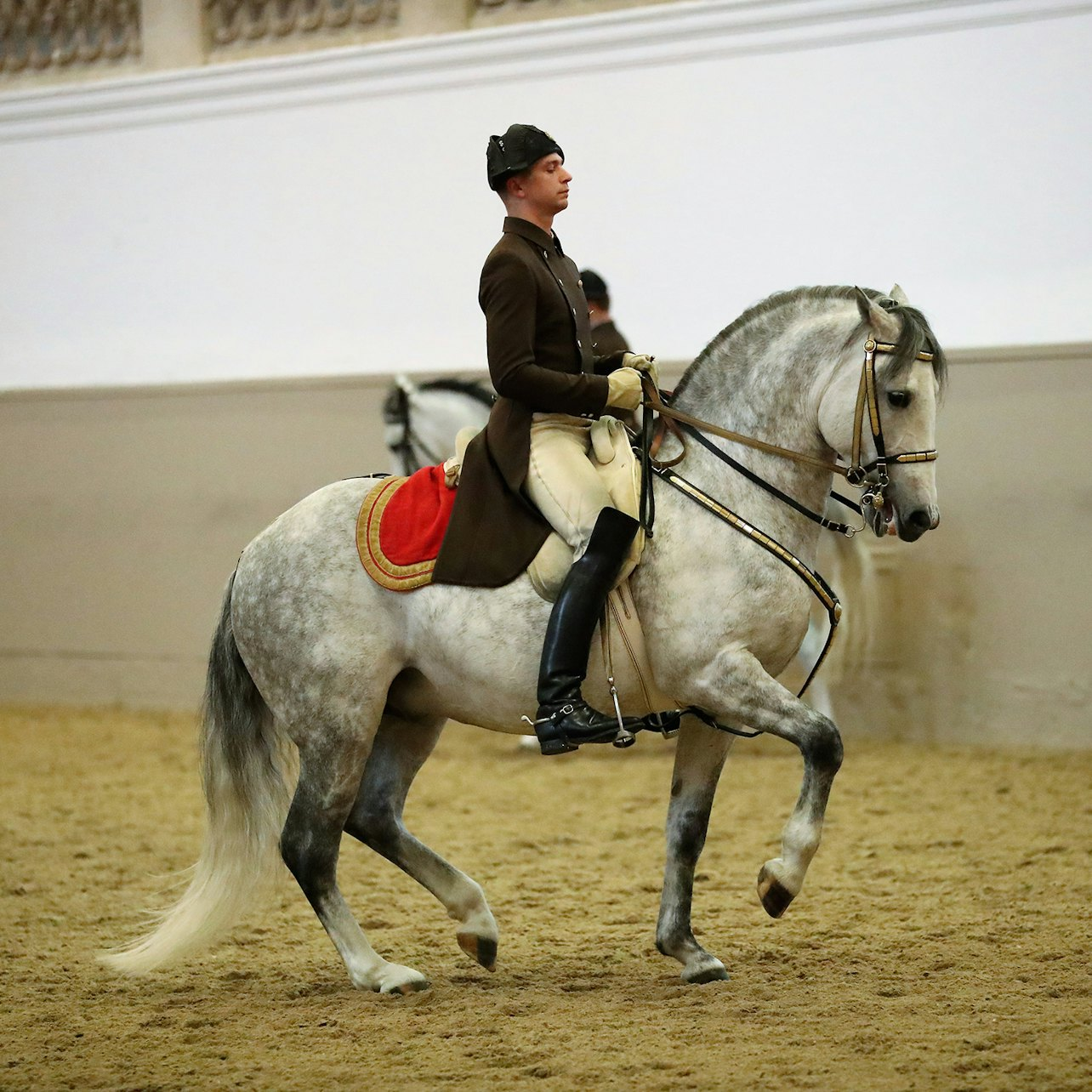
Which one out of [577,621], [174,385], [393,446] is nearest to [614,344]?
[393,446]

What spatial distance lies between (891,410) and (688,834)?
1283 mm

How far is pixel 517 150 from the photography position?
3.69 metres

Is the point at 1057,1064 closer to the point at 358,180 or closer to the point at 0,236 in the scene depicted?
the point at 358,180

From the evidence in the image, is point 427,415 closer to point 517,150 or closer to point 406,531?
point 406,531

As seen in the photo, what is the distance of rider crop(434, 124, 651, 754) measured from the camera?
352cm

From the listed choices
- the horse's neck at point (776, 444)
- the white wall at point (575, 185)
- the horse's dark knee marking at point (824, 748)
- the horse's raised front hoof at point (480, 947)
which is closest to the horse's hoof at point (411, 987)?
the horse's raised front hoof at point (480, 947)

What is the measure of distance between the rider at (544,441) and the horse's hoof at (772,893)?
51 cm

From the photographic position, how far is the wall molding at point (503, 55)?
775cm

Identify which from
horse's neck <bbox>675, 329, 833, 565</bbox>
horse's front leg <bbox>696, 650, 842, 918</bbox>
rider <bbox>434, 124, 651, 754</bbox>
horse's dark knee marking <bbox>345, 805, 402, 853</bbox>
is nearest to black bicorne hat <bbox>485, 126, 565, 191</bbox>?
rider <bbox>434, 124, 651, 754</bbox>

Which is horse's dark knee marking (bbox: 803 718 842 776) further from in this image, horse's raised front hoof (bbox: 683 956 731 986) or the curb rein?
horse's raised front hoof (bbox: 683 956 731 986)

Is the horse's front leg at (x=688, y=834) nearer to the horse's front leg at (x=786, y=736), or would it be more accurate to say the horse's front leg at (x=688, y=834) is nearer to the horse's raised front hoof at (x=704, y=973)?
the horse's raised front hoof at (x=704, y=973)

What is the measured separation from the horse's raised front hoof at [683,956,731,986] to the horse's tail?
1.20 metres

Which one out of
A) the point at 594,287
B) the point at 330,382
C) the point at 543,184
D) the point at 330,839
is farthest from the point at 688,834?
the point at 330,382

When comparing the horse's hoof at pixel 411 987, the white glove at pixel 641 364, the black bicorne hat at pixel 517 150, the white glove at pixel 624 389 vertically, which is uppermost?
the black bicorne hat at pixel 517 150
